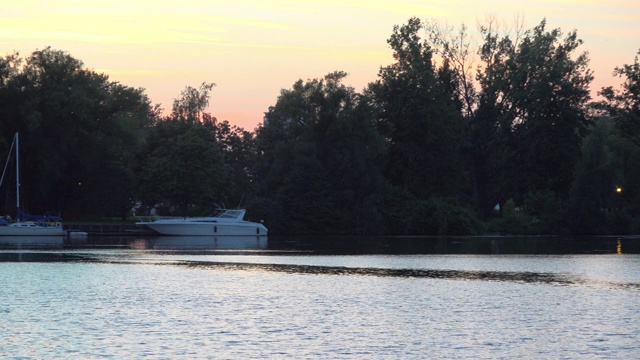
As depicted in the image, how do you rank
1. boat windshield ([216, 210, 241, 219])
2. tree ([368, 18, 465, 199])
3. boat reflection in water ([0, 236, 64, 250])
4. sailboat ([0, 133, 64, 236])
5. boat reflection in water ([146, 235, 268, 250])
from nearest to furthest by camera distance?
boat reflection in water ([0, 236, 64, 250]) < boat reflection in water ([146, 235, 268, 250]) < sailboat ([0, 133, 64, 236]) < boat windshield ([216, 210, 241, 219]) < tree ([368, 18, 465, 199])

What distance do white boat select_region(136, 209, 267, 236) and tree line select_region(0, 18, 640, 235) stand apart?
192 inches

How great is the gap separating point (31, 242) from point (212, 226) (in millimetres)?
22882

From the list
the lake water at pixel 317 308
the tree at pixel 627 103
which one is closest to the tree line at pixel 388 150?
the tree at pixel 627 103

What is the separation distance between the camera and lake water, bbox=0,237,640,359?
27938 mm

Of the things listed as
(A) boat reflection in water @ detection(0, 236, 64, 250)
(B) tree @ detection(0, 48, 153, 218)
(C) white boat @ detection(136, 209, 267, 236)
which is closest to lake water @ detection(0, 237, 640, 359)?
(A) boat reflection in water @ detection(0, 236, 64, 250)

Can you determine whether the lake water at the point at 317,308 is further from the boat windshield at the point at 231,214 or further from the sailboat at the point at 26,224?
the boat windshield at the point at 231,214

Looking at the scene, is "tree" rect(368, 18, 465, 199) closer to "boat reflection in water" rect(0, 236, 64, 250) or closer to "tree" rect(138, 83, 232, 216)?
"tree" rect(138, 83, 232, 216)

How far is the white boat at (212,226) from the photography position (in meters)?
110

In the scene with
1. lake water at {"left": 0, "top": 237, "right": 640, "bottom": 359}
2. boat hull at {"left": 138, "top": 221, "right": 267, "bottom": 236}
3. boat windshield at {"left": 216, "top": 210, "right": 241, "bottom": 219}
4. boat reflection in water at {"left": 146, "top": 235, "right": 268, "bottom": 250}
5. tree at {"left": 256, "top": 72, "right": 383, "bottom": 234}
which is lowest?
lake water at {"left": 0, "top": 237, "right": 640, "bottom": 359}

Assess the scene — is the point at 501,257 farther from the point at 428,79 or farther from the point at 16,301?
the point at 428,79

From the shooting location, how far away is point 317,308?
37.5 meters

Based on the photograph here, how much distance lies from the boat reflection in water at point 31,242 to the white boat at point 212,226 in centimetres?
1166

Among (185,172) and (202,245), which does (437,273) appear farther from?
(185,172)

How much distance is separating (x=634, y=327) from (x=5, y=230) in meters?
79.6
